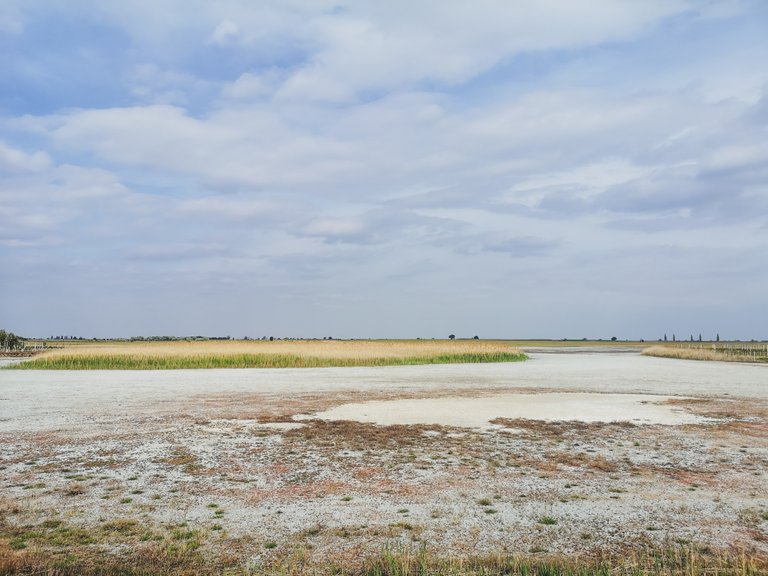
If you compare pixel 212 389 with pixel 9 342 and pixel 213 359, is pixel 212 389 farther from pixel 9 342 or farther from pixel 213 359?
pixel 9 342

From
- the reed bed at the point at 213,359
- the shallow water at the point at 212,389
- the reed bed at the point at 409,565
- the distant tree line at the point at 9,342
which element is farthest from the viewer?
the distant tree line at the point at 9,342

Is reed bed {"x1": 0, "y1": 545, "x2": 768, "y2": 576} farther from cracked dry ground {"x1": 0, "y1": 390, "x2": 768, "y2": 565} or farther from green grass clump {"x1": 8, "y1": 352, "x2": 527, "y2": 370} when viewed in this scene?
green grass clump {"x1": 8, "y1": 352, "x2": 527, "y2": 370}

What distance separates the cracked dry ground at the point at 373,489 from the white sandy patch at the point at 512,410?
59.4 inches

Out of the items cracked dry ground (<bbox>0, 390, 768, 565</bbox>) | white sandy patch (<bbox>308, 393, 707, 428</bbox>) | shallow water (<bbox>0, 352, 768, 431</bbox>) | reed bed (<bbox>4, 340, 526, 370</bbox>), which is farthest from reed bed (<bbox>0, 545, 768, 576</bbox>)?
reed bed (<bbox>4, 340, 526, 370</bbox>)

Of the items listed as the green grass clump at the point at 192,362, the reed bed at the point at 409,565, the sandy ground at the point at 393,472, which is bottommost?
the green grass clump at the point at 192,362

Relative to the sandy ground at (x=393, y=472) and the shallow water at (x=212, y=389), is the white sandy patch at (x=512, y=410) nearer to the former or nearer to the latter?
the sandy ground at (x=393, y=472)

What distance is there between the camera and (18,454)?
1070 centimetres

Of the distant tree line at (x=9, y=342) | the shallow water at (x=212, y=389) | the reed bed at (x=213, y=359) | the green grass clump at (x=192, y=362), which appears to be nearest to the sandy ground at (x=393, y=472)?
the shallow water at (x=212, y=389)

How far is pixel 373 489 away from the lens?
8.41 m

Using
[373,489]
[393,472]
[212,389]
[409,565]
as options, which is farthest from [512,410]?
[212,389]

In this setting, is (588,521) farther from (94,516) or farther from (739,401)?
(739,401)

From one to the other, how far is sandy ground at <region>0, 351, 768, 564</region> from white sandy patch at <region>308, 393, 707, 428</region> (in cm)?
9

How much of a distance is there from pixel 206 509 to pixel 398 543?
279cm

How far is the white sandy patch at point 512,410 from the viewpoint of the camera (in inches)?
607
